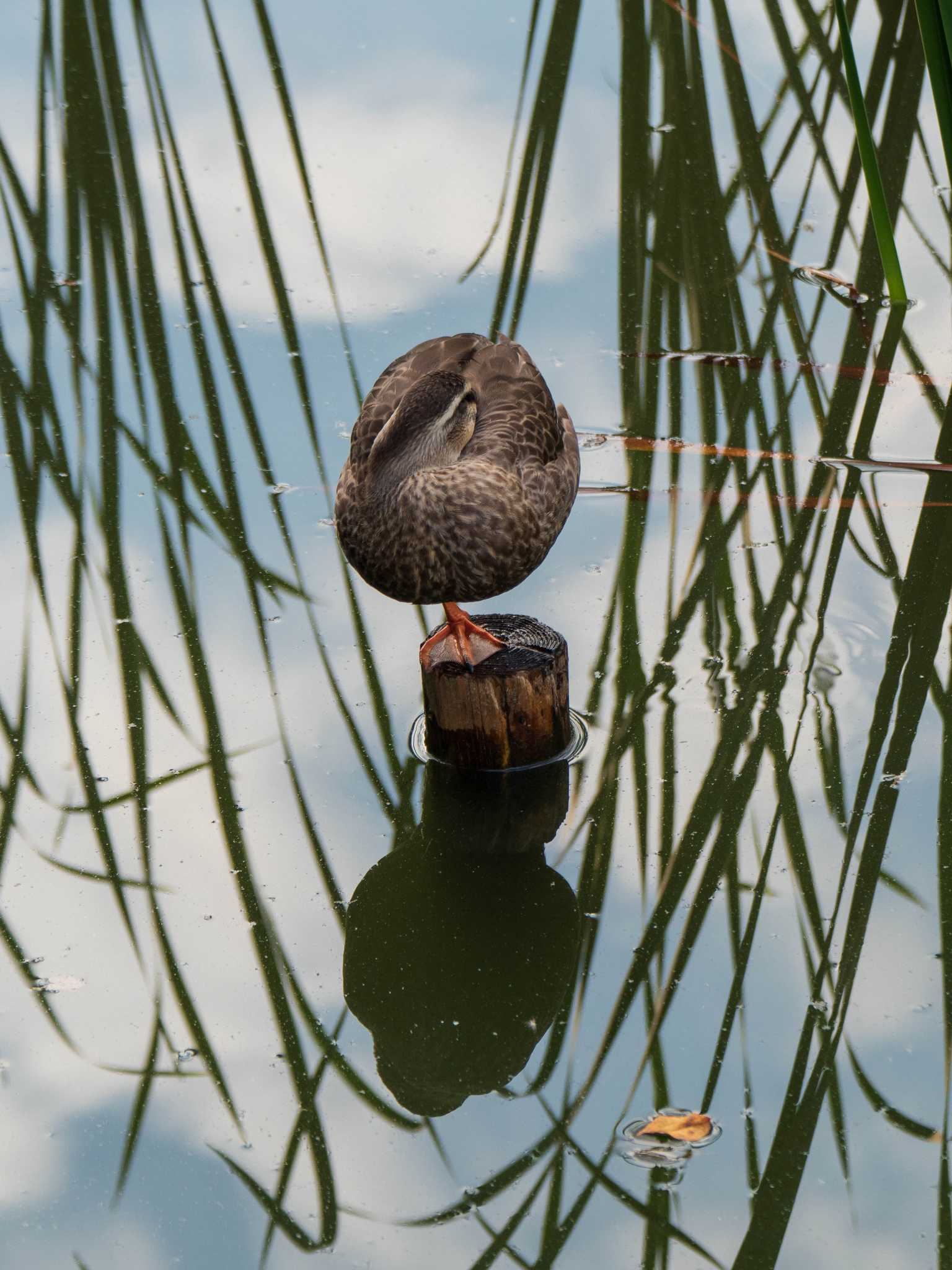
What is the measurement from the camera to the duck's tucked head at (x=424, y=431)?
4160 mm

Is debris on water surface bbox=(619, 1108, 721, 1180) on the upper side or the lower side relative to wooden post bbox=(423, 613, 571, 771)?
lower

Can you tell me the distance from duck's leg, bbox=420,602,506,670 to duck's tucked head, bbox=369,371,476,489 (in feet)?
1.22

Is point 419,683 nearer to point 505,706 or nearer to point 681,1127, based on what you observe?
point 505,706

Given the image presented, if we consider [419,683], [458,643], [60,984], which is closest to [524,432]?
[458,643]

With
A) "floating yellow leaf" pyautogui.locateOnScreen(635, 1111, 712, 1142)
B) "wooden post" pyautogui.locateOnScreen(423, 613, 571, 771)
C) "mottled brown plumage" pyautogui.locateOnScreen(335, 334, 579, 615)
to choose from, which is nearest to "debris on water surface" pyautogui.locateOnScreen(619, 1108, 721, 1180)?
"floating yellow leaf" pyautogui.locateOnScreen(635, 1111, 712, 1142)

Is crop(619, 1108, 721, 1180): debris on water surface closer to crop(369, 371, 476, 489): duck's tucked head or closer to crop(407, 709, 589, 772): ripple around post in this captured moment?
crop(407, 709, 589, 772): ripple around post

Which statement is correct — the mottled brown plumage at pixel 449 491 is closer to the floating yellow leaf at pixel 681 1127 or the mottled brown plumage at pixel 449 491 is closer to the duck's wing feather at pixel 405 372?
the duck's wing feather at pixel 405 372

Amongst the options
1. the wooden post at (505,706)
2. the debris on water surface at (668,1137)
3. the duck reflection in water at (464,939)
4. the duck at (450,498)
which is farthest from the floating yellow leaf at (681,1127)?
the duck at (450,498)

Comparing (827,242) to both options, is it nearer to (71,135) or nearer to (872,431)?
(872,431)

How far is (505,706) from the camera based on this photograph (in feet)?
13.6

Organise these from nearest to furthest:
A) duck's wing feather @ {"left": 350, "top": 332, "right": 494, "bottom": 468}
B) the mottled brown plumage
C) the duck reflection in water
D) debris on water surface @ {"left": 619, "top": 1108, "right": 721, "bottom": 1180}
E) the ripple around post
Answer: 1. debris on water surface @ {"left": 619, "top": 1108, "right": 721, "bottom": 1180}
2. the duck reflection in water
3. the mottled brown plumage
4. the ripple around post
5. duck's wing feather @ {"left": 350, "top": 332, "right": 494, "bottom": 468}

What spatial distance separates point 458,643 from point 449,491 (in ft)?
1.32

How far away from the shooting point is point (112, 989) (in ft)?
11.7

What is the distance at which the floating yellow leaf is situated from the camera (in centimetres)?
316
